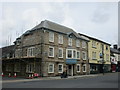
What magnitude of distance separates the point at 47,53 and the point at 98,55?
69.9 feet

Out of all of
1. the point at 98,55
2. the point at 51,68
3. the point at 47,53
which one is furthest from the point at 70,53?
the point at 98,55

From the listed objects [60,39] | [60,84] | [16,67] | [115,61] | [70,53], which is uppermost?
[60,39]

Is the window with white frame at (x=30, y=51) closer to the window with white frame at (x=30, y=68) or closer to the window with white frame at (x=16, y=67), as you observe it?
the window with white frame at (x=30, y=68)

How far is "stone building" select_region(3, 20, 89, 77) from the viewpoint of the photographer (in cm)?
2900

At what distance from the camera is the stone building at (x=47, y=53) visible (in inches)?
1142

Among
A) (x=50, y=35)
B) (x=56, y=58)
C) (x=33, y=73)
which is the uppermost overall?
(x=50, y=35)

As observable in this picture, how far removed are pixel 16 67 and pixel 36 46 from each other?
6.90 meters

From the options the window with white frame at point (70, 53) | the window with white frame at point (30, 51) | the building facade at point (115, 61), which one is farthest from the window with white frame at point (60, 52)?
the building facade at point (115, 61)

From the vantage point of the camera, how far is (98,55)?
4650cm

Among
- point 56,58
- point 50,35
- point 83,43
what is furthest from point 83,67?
point 50,35

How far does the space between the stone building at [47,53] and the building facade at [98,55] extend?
516 cm

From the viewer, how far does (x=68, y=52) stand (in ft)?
111

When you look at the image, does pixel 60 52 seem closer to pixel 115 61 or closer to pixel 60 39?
pixel 60 39

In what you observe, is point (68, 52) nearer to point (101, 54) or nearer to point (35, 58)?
point (35, 58)
